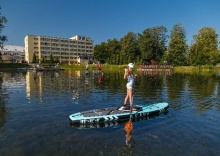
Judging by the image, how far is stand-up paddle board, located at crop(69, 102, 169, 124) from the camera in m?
12.9

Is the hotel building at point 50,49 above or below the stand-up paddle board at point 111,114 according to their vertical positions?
above

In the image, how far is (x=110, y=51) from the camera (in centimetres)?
15212

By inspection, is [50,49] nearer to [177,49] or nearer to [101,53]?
[101,53]

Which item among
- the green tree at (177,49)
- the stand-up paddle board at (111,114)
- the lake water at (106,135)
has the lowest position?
the lake water at (106,135)

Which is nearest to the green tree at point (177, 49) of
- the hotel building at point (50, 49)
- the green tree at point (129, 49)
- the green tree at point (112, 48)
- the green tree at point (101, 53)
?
the green tree at point (129, 49)

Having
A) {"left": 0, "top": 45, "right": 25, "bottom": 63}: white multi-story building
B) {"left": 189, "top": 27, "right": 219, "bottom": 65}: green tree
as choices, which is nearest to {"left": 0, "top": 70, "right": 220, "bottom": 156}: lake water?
{"left": 189, "top": 27, "right": 219, "bottom": 65}: green tree

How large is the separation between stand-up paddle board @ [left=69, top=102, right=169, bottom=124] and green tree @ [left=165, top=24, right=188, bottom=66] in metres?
98.6

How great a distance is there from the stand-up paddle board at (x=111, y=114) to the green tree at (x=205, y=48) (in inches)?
3695

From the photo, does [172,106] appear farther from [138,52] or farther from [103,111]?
[138,52]

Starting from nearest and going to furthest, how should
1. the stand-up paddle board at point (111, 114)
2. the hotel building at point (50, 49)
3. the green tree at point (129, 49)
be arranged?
1. the stand-up paddle board at point (111, 114)
2. the green tree at point (129, 49)
3. the hotel building at point (50, 49)

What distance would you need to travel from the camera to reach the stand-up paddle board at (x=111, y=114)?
42.2 ft

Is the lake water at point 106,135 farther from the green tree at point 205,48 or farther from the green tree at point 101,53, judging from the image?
the green tree at point 101,53

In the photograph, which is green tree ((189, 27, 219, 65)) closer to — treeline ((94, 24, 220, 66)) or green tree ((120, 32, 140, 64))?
treeline ((94, 24, 220, 66))

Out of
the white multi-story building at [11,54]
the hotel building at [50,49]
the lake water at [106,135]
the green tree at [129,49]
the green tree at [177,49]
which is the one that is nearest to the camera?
the lake water at [106,135]
